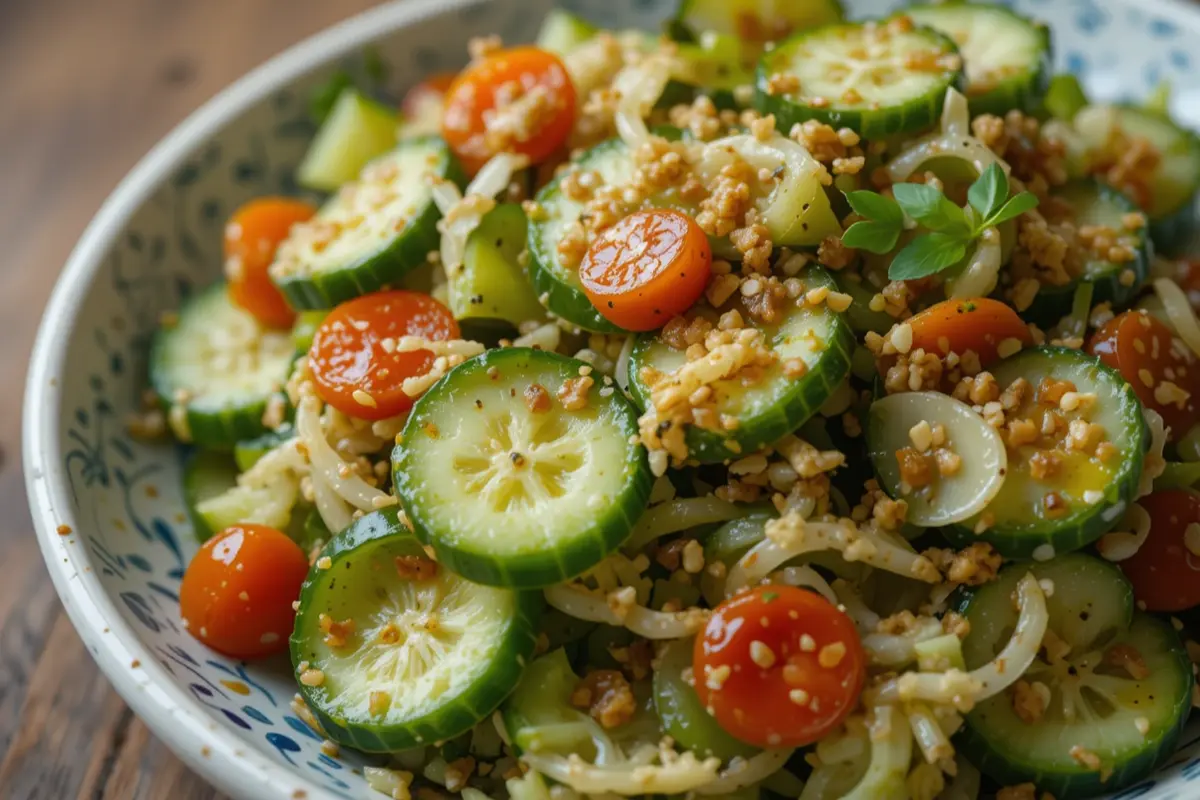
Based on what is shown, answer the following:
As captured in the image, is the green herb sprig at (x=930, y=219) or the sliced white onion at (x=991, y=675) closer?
the sliced white onion at (x=991, y=675)

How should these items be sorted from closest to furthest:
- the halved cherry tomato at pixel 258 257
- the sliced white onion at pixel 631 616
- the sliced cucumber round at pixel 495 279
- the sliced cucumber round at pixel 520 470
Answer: the sliced cucumber round at pixel 520 470, the sliced white onion at pixel 631 616, the sliced cucumber round at pixel 495 279, the halved cherry tomato at pixel 258 257

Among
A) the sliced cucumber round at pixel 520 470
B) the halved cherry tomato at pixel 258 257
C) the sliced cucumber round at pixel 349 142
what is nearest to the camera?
the sliced cucumber round at pixel 520 470

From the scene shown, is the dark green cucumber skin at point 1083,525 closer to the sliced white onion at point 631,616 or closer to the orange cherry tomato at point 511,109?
the sliced white onion at point 631,616

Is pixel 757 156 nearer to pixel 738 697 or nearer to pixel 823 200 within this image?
pixel 823 200

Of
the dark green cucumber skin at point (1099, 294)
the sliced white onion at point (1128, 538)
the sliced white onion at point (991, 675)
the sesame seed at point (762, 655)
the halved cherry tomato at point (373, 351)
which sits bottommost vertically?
the sliced white onion at point (1128, 538)

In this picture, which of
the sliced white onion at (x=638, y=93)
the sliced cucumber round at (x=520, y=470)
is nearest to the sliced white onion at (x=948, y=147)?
the sliced white onion at (x=638, y=93)

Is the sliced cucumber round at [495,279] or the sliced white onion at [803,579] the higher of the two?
the sliced cucumber round at [495,279]

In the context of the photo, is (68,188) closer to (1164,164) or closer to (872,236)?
(872,236)

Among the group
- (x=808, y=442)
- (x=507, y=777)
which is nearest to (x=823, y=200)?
(x=808, y=442)
